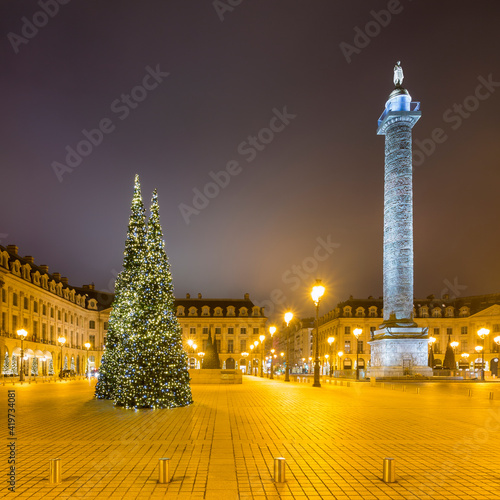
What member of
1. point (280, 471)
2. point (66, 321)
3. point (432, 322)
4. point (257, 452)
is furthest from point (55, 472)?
point (432, 322)

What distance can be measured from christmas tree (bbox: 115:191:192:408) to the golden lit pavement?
1219mm

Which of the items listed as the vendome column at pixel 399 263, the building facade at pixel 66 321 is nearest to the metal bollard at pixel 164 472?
the building facade at pixel 66 321

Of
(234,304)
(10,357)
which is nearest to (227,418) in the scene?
(10,357)

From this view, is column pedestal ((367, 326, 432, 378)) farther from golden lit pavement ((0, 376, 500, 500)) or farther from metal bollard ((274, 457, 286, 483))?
metal bollard ((274, 457, 286, 483))

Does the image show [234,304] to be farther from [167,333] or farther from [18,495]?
[18,495]

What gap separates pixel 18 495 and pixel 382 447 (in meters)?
7.24

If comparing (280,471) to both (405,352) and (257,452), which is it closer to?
(257,452)

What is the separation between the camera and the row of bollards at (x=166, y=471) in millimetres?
8156

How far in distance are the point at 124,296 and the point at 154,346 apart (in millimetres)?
3162

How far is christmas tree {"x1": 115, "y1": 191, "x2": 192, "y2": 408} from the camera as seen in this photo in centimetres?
1933

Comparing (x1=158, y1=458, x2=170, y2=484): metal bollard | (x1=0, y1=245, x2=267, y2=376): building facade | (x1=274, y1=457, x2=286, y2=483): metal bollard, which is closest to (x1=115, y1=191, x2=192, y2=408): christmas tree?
(x1=158, y1=458, x2=170, y2=484): metal bollard

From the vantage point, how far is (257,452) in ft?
35.3

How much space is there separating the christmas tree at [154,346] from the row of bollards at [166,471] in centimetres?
1114

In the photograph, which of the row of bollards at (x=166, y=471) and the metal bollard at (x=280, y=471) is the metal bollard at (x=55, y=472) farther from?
the metal bollard at (x=280, y=471)
